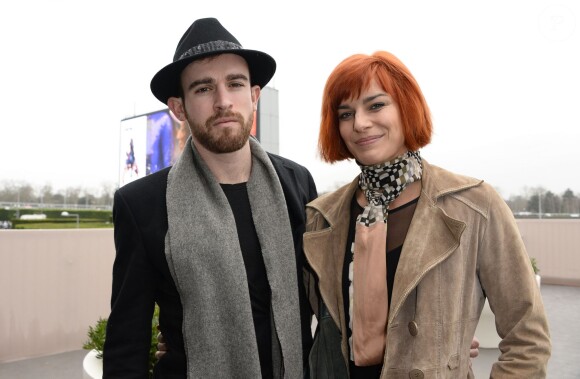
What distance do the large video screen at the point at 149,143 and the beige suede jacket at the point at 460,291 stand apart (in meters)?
20.5

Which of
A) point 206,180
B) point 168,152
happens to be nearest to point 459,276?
point 206,180

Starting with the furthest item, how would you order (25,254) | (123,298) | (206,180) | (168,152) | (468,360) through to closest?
(168,152) < (25,254) < (206,180) < (123,298) < (468,360)

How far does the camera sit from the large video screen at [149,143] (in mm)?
22562

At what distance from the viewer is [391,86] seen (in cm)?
A: 183

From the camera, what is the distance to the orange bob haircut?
1.84m

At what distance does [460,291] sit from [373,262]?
12.5 inches

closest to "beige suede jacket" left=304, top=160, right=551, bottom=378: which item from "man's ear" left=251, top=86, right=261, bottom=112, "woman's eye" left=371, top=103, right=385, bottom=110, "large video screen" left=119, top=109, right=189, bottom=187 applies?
"woman's eye" left=371, top=103, right=385, bottom=110

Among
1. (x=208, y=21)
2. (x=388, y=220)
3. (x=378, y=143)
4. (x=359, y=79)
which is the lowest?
(x=388, y=220)

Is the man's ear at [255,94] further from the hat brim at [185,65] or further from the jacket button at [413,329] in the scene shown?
the jacket button at [413,329]

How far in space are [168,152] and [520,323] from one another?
22.1m

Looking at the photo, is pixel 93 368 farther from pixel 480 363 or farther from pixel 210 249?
pixel 480 363

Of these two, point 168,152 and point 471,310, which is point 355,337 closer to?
point 471,310

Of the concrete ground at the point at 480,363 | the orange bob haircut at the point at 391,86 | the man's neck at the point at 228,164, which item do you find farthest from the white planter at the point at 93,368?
the orange bob haircut at the point at 391,86

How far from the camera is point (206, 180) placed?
216 centimetres
